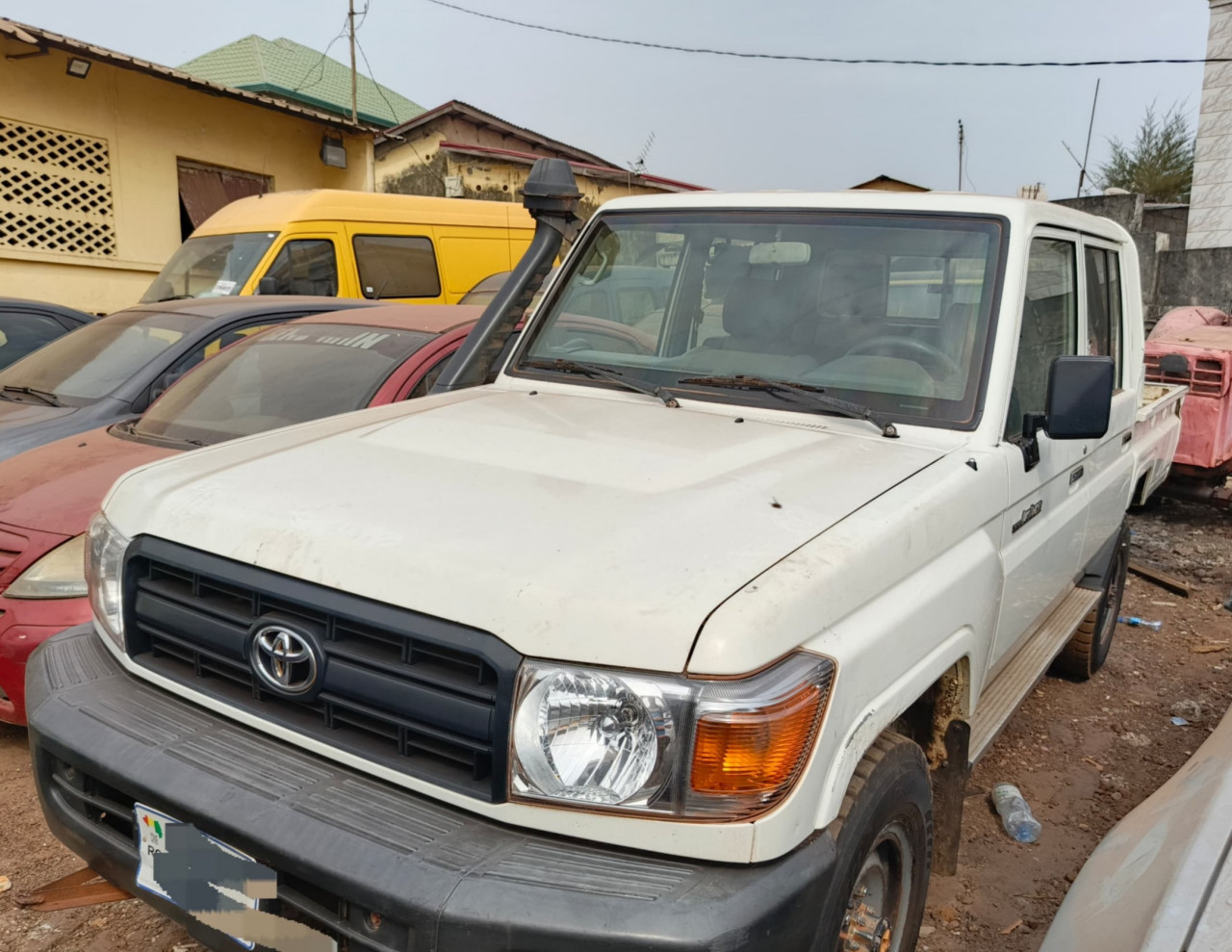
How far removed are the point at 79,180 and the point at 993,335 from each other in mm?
12069

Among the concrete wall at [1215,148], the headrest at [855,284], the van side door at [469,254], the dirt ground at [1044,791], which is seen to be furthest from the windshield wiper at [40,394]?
the concrete wall at [1215,148]

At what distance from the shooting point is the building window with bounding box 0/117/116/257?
435 inches

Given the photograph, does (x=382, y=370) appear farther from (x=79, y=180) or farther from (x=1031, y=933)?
(x=79, y=180)

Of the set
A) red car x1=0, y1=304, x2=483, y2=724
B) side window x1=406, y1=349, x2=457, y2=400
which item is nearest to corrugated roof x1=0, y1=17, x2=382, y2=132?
red car x1=0, y1=304, x2=483, y2=724

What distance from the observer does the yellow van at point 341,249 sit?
837 cm

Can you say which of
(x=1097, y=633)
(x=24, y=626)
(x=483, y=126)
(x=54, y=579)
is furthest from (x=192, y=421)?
(x=483, y=126)

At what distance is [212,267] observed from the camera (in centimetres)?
857

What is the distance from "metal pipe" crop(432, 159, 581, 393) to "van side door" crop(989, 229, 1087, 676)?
1.69 meters

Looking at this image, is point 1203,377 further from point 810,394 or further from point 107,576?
point 107,576

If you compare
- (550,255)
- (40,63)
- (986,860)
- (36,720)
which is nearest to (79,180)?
(40,63)

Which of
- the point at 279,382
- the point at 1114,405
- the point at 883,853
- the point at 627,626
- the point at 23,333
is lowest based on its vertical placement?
the point at 883,853

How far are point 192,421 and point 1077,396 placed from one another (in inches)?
143

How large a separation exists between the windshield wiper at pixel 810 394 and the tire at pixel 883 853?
87cm

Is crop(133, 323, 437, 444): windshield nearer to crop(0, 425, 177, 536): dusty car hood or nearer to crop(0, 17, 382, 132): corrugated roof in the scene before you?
crop(0, 425, 177, 536): dusty car hood
